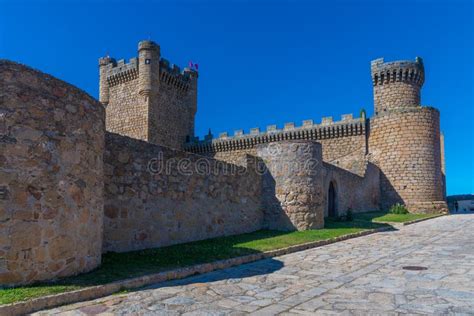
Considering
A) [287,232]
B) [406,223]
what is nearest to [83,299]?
[287,232]

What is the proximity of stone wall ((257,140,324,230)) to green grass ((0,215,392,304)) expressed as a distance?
70 cm

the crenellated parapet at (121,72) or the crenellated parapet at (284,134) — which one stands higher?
the crenellated parapet at (121,72)

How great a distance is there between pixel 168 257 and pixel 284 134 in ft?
76.0

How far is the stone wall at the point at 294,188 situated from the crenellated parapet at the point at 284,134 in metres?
11.6

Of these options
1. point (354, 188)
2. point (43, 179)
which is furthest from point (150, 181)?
point (354, 188)

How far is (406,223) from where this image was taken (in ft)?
52.2

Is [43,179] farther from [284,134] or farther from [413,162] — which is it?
[284,134]

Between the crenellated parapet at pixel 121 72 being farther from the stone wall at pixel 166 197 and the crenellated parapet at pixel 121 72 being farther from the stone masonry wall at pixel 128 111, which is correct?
the stone wall at pixel 166 197

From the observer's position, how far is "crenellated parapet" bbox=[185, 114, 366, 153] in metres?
26.9

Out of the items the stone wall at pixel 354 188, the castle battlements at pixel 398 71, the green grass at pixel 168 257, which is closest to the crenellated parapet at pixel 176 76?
the castle battlements at pixel 398 71

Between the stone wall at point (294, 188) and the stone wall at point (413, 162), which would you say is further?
the stone wall at point (413, 162)

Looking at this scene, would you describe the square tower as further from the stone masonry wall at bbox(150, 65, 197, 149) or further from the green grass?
the green grass

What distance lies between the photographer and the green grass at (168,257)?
15.2ft

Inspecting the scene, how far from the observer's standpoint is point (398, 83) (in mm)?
27234
